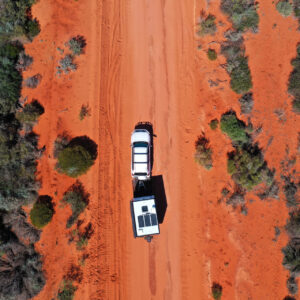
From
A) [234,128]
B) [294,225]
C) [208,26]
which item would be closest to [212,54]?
[208,26]

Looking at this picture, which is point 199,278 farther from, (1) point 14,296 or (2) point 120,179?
(1) point 14,296

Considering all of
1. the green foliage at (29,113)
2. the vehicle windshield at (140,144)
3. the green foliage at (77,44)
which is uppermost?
the green foliage at (77,44)

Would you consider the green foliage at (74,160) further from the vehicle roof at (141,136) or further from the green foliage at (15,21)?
the green foliage at (15,21)

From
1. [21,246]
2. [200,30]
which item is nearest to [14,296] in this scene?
[21,246]

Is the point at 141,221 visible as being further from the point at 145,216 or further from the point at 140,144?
the point at 140,144

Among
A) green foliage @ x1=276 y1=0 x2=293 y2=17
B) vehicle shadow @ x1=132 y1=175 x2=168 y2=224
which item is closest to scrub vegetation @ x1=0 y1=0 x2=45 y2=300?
vehicle shadow @ x1=132 y1=175 x2=168 y2=224

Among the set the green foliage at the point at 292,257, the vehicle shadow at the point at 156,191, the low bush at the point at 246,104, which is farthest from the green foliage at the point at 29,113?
the green foliage at the point at 292,257
